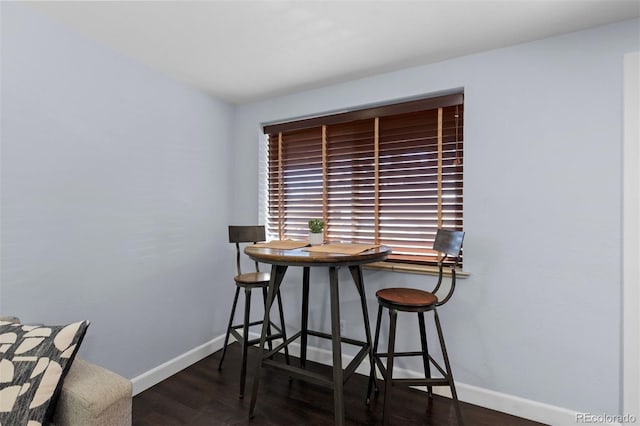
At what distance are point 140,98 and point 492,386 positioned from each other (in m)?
3.16

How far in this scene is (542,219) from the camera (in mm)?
1844

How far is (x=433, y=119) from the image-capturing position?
2.20 meters

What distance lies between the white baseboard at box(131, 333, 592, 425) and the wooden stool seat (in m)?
0.75

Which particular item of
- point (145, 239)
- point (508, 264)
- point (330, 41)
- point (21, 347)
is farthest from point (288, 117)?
point (21, 347)

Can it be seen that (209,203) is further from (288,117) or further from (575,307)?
(575,307)

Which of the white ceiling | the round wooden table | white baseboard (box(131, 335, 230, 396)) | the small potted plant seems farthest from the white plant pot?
white baseboard (box(131, 335, 230, 396))

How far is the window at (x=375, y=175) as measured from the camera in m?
2.17

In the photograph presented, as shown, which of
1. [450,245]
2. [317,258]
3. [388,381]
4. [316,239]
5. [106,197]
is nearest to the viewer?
[317,258]

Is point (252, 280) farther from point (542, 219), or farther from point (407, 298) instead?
point (542, 219)

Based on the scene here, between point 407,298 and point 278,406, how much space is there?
113 cm

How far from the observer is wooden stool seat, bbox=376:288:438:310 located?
1.70 m

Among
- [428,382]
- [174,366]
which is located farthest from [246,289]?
[428,382]

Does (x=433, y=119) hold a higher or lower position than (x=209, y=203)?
higher

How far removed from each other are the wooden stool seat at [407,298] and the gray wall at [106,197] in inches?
66.8
